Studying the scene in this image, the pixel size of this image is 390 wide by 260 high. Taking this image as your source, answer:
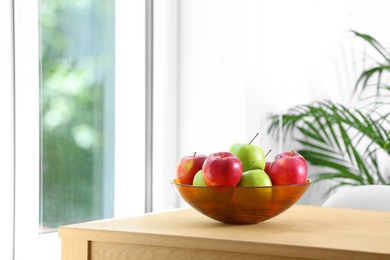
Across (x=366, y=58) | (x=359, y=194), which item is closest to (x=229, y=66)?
(x=366, y=58)

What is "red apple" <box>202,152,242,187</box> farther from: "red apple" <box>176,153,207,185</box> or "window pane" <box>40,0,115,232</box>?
"window pane" <box>40,0,115,232</box>

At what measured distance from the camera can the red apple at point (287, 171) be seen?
4.76ft

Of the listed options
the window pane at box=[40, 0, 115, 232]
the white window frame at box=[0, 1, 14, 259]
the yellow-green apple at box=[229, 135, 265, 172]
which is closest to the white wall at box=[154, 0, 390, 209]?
the window pane at box=[40, 0, 115, 232]

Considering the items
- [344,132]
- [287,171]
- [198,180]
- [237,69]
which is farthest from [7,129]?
[344,132]

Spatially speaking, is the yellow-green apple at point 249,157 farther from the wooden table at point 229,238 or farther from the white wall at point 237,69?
the white wall at point 237,69

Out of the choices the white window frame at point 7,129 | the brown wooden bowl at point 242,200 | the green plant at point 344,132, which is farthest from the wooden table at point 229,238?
the green plant at point 344,132

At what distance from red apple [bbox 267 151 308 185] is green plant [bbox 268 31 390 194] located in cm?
190

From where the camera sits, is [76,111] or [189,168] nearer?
[189,168]

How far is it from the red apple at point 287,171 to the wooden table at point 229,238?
9 cm

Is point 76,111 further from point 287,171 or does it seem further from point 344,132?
point 287,171

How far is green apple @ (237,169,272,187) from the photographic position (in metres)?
1.42

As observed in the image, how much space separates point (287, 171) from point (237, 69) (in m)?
2.02

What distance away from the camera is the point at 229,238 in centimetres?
131

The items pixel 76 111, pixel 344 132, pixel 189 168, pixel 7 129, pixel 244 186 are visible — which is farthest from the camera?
pixel 344 132
